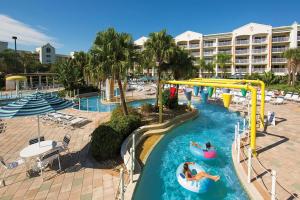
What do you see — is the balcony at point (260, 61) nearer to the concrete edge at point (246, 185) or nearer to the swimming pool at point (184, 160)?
the swimming pool at point (184, 160)

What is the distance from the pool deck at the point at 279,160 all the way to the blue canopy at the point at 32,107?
8.18 metres

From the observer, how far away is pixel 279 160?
27.5 ft

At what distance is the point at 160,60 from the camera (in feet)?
50.8

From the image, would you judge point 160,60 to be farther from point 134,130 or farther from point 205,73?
point 205,73

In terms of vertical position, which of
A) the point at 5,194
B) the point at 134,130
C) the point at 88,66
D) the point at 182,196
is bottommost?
the point at 182,196

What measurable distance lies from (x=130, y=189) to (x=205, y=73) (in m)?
56.8

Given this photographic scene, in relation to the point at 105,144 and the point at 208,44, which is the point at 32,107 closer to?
the point at 105,144

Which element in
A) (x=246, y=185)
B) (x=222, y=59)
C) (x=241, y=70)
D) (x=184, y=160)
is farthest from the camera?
(x=241, y=70)

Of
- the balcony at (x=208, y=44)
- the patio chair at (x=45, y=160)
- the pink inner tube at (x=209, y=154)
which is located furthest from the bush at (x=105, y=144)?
the balcony at (x=208, y=44)

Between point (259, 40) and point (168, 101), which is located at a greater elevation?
point (259, 40)

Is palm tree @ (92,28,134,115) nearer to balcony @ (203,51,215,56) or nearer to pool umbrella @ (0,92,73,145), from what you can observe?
pool umbrella @ (0,92,73,145)

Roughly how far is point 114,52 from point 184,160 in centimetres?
753

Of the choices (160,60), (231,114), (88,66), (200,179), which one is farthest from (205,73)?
(200,179)

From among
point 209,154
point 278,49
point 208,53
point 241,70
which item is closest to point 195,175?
point 209,154
